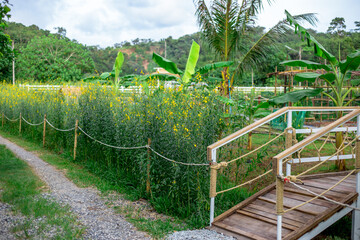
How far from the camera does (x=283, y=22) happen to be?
1014cm

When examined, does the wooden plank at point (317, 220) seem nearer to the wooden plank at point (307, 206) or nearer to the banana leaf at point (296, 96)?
the wooden plank at point (307, 206)

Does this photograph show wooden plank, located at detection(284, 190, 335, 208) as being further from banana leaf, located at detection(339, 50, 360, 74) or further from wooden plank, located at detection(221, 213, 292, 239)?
banana leaf, located at detection(339, 50, 360, 74)

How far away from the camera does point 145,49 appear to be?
2475 inches

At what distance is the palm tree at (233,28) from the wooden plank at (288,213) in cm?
548

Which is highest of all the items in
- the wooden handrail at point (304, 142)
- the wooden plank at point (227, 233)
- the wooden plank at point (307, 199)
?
the wooden handrail at point (304, 142)

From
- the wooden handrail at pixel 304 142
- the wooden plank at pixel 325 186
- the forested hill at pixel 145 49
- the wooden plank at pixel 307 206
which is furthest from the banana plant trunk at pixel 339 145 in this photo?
the forested hill at pixel 145 49

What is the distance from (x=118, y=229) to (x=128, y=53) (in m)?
56.7

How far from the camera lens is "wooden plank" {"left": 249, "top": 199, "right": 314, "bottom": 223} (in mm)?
4582

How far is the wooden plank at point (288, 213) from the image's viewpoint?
4.58m

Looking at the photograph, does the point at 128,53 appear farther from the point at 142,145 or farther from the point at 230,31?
the point at 142,145

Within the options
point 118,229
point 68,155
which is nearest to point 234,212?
point 118,229

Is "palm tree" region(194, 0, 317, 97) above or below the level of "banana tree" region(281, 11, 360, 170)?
above

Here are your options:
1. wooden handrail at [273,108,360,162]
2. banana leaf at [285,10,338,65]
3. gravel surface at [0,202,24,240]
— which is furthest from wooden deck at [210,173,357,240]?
gravel surface at [0,202,24,240]

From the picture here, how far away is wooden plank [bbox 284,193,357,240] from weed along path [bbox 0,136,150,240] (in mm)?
1971
